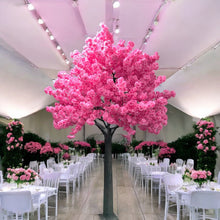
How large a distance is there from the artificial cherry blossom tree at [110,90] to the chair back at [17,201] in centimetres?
132

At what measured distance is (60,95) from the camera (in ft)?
16.1

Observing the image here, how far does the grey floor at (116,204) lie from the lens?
5.55 metres

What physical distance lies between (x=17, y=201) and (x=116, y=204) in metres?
2.97

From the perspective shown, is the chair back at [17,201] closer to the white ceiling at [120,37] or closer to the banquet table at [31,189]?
the banquet table at [31,189]

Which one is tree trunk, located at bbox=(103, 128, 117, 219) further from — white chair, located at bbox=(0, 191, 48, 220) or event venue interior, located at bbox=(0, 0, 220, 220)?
white chair, located at bbox=(0, 191, 48, 220)

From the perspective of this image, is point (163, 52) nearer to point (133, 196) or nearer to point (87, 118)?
point (133, 196)

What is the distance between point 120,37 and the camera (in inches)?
379

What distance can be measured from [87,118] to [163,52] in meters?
6.44

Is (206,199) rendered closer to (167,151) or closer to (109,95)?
(109,95)

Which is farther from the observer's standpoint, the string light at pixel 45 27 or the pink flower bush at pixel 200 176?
the string light at pixel 45 27

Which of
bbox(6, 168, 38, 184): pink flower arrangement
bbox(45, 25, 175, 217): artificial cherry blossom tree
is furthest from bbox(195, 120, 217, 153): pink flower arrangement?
bbox(6, 168, 38, 184): pink flower arrangement

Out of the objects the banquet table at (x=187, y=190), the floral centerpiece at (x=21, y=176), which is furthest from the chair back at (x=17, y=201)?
the banquet table at (x=187, y=190)

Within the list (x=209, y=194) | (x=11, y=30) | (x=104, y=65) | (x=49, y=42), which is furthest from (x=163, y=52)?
(x=209, y=194)

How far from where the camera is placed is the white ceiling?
701 cm
